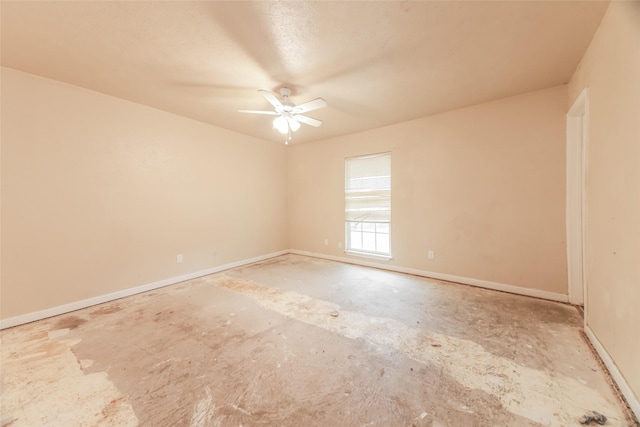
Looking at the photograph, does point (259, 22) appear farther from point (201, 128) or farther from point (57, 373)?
point (57, 373)

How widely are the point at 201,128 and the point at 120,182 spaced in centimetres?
146

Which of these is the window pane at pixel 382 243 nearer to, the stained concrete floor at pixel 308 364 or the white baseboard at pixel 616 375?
the stained concrete floor at pixel 308 364

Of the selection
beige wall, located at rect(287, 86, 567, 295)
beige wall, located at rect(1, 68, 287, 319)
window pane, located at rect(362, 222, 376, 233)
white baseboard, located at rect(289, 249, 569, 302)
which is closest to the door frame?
beige wall, located at rect(287, 86, 567, 295)

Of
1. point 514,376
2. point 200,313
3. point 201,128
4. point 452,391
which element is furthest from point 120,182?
point 514,376

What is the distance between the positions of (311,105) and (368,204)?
92.0 inches

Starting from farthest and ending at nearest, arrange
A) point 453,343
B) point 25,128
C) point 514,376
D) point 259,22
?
point 25,128
point 453,343
point 259,22
point 514,376

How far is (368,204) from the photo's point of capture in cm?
436

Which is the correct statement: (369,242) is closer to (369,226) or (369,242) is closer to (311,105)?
(369,226)

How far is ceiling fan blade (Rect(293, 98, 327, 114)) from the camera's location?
95.4 inches

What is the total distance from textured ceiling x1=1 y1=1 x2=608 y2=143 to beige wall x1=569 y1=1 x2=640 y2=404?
0.34 m

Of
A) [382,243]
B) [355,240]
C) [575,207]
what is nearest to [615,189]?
[575,207]

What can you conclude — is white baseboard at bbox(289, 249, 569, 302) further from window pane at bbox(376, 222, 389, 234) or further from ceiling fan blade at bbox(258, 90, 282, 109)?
ceiling fan blade at bbox(258, 90, 282, 109)

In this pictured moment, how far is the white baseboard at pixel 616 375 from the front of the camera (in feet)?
4.14

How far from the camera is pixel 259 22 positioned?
1.72m
